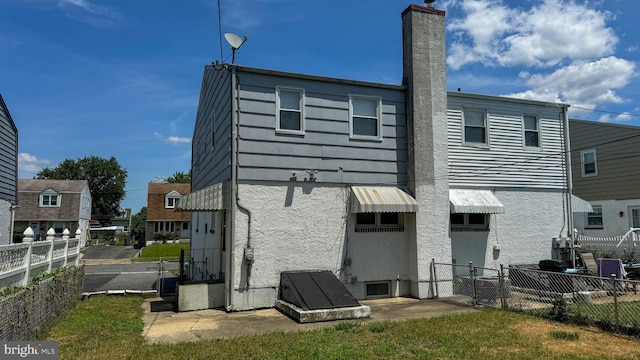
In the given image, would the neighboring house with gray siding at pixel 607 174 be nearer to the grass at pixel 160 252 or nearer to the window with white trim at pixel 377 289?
the window with white trim at pixel 377 289

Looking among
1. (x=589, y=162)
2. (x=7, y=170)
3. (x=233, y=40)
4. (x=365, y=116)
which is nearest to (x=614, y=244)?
(x=589, y=162)

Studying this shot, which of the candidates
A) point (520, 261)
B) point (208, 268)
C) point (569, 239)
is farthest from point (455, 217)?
point (208, 268)

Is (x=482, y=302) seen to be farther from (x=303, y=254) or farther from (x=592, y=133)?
(x=592, y=133)

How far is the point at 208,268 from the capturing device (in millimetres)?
14406

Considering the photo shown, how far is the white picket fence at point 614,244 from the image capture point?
15.7m

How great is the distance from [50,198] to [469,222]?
156ft

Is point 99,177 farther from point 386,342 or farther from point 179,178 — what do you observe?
point 386,342

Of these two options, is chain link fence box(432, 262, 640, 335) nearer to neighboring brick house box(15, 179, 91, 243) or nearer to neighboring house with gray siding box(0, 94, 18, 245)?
neighboring house with gray siding box(0, 94, 18, 245)

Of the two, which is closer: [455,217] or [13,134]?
[455,217]

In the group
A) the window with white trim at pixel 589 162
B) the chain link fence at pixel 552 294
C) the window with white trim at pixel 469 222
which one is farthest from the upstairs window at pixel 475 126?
the window with white trim at pixel 589 162

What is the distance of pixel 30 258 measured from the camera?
8172 millimetres

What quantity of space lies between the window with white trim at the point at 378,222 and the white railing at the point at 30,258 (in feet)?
24.5

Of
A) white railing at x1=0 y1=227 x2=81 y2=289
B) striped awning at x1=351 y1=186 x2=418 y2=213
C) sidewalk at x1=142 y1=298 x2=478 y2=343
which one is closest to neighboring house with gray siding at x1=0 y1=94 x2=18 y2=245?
white railing at x1=0 y1=227 x2=81 y2=289

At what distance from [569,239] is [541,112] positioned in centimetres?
430
